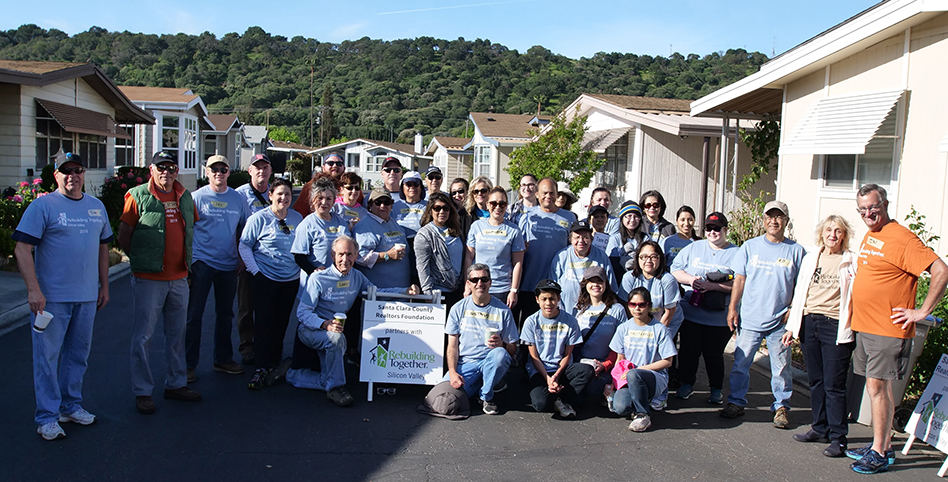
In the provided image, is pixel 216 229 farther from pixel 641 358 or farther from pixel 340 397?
pixel 641 358

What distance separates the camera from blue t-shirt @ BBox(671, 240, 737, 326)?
20.8 feet

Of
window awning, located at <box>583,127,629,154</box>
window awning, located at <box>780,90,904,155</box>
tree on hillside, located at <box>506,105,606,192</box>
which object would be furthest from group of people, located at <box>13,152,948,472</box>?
tree on hillside, located at <box>506,105,606,192</box>

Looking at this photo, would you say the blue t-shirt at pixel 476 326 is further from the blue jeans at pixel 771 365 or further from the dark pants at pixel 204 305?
the dark pants at pixel 204 305

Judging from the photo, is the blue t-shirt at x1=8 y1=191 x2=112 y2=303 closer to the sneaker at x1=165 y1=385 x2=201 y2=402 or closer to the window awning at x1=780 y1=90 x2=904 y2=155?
the sneaker at x1=165 y1=385 x2=201 y2=402

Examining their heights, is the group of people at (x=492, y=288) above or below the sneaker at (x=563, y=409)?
above

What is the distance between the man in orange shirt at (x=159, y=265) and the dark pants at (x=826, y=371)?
4.93 meters

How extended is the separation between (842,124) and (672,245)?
3.41m

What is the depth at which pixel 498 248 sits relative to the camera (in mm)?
6621

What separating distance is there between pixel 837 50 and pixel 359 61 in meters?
140

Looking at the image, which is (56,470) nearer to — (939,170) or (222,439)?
(222,439)

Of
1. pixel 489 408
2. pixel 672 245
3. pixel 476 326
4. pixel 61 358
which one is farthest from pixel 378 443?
pixel 672 245

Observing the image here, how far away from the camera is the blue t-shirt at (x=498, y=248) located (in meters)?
6.63

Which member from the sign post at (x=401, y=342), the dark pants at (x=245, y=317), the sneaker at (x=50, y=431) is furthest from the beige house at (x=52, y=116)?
the sign post at (x=401, y=342)

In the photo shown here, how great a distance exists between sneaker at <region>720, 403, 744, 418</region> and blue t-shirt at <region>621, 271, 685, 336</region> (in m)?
0.77
